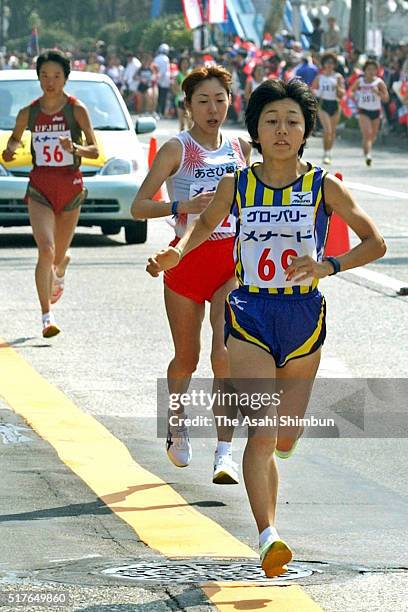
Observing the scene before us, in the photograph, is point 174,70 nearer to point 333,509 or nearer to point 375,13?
point 375,13

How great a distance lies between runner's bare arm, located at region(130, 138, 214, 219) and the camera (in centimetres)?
761

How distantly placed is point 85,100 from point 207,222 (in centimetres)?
1177

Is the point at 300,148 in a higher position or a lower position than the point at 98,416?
higher

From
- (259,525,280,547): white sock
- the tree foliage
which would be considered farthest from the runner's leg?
the tree foliage

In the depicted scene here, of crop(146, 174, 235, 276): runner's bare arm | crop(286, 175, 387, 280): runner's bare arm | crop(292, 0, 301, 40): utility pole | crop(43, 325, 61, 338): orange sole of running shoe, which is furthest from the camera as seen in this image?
crop(292, 0, 301, 40): utility pole

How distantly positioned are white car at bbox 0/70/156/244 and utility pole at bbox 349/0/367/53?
30.1m

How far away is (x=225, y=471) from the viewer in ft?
24.9

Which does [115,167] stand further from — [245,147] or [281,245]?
[281,245]

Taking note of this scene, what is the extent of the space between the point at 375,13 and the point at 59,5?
170ft

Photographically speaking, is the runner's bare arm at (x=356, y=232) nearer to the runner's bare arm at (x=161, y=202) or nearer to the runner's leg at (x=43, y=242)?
the runner's bare arm at (x=161, y=202)

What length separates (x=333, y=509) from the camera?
23.6 ft

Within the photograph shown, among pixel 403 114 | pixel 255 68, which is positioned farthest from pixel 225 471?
pixel 255 68

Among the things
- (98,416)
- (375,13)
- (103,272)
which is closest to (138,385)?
(98,416)

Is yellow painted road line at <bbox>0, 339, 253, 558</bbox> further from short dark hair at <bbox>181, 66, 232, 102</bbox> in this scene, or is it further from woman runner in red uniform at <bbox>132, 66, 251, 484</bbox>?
short dark hair at <bbox>181, 66, 232, 102</bbox>
